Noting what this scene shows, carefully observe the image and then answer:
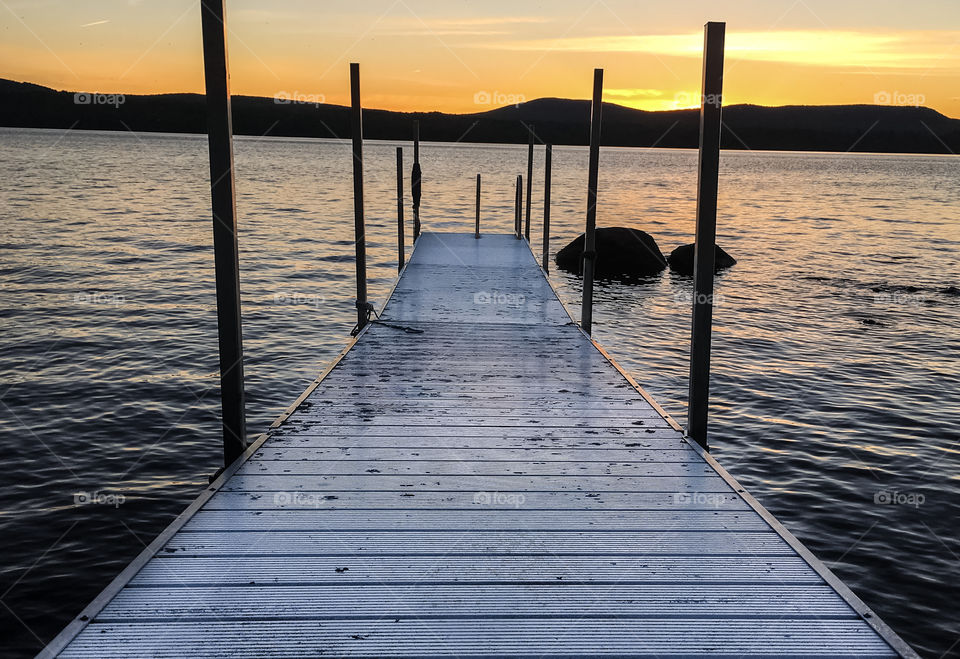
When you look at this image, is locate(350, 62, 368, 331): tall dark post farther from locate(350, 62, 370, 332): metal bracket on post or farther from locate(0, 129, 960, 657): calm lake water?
locate(0, 129, 960, 657): calm lake water

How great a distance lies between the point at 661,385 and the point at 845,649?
30.7 ft

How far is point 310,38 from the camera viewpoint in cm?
1214

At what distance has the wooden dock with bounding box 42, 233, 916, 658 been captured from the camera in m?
3.29

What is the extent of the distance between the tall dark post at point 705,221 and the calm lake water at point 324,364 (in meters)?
2.42

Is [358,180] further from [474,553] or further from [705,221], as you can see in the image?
[474,553]

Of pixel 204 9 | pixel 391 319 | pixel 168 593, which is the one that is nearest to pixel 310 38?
pixel 391 319

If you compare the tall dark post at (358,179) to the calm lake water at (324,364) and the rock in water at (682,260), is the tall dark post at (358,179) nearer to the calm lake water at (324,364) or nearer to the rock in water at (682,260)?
the calm lake water at (324,364)

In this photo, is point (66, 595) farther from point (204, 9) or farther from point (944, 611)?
point (944, 611)

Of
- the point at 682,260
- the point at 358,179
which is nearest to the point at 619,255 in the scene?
the point at 682,260

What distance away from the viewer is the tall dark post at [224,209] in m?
5.32

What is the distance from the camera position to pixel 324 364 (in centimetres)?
1357

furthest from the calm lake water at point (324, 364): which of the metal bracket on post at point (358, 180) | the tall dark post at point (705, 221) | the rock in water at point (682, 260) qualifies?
the tall dark post at point (705, 221)

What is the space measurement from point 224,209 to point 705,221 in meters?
3.57

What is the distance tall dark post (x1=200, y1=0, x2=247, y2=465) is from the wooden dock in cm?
32
